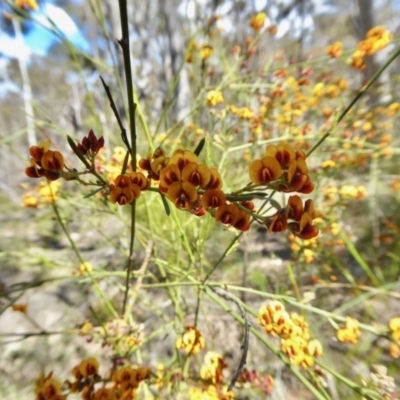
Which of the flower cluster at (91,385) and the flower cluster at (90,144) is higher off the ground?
the flower cluster at (90,144)

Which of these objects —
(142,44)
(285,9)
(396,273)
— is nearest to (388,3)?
(285,9)

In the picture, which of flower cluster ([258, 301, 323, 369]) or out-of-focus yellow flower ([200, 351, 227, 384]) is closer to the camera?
flower cluster ([258, 301, 323, 369])

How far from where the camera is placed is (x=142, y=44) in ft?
11.5

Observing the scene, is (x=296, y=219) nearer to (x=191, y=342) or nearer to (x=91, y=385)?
(x=191, y=342)

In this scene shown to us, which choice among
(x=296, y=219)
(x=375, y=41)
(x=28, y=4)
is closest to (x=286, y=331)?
(x=296, y=219)

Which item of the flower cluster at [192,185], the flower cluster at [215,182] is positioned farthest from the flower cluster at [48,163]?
the flower cluster at [192,185]

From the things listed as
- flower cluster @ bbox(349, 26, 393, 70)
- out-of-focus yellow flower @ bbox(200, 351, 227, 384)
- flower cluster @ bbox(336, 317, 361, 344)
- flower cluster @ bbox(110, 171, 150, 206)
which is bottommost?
out-of-focus yellow flower @ bbox(200, 351, 227, 384)

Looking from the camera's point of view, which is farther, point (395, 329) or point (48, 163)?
point (395, 329)

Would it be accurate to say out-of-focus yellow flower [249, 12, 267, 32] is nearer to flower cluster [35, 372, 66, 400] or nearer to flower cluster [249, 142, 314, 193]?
flower cluster [249, 142, 314, 193]

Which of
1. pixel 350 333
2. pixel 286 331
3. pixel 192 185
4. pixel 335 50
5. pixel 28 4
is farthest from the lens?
pixel 335 50

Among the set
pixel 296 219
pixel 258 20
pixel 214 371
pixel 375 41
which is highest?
pixel 258 20

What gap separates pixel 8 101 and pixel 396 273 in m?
20.3

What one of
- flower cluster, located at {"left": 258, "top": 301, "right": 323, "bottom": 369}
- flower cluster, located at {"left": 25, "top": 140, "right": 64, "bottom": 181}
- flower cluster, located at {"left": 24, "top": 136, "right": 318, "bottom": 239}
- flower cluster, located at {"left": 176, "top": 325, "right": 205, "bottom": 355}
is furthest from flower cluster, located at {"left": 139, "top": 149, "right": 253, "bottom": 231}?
flower cluster, located at {"left": 176, "top": 325, "right": 205, "bottom": 355}

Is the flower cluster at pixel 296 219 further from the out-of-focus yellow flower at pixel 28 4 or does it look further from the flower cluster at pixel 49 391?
the out-of-focus yellow flower at pixel 28 4
